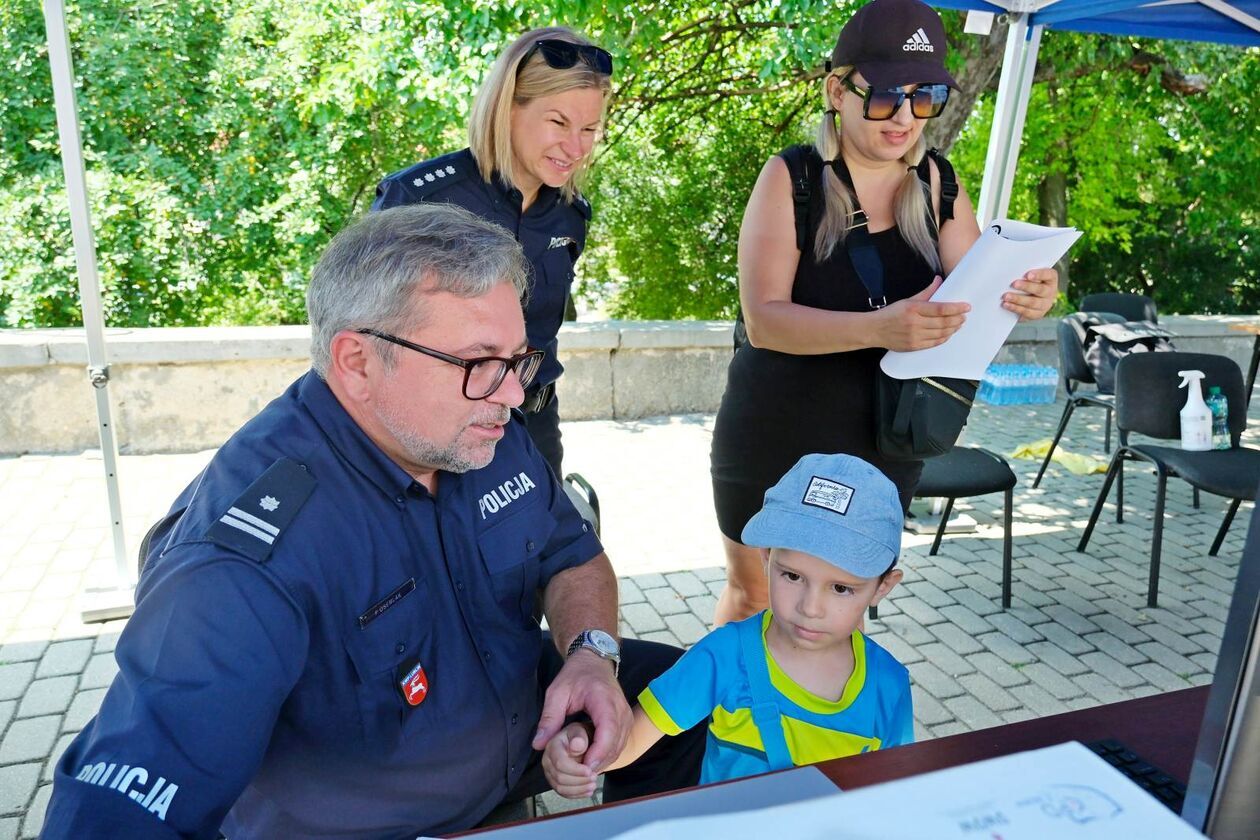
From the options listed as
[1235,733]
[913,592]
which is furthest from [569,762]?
[913,592]

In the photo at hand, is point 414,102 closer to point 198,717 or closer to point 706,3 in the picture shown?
point 706,3

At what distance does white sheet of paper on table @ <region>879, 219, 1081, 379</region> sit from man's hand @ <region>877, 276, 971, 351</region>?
0.21ft

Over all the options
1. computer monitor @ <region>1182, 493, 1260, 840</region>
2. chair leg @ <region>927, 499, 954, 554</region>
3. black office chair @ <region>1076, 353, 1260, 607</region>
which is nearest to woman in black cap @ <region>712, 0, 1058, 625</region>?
computer monitor @ <region>1182, 493, 1260, 840</region>

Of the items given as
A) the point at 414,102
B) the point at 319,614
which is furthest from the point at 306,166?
the point at 319,614

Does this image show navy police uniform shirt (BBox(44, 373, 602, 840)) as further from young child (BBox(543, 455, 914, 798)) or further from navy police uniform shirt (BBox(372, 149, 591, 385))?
navy police uniform shirt (BBox(372, 149, 591, 385))

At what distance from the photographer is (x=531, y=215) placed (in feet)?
9.31

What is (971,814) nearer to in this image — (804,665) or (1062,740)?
(1062,740)

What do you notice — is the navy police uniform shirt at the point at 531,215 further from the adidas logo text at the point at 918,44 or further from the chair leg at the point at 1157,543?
the chair leg at the point at 1157,543

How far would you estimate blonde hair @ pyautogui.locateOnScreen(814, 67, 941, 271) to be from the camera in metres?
2.35

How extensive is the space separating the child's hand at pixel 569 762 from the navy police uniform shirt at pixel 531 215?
1.33 meters

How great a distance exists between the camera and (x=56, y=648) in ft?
11.9

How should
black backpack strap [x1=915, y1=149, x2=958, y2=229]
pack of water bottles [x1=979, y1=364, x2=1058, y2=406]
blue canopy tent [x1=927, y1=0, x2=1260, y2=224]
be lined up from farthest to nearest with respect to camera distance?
pack of water bottles [x1=979, y1=364, x2=1058, y2=406] < blue canopy tent [x1=927, y1=0, x2=1260, y2=224] < black backpack strap [x1=915, y1=149, x2=958, y2=229]

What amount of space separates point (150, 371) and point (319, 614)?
201 inches

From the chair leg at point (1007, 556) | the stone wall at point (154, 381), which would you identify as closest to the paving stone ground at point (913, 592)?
the chair leg at point (1007, 556)
